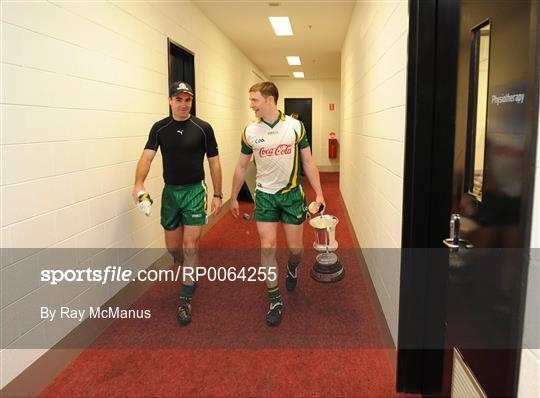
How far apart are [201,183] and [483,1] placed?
2.22 meters

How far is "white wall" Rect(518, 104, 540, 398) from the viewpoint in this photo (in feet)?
3.62

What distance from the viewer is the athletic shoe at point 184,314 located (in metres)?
3.05

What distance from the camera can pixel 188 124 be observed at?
318 centimetres

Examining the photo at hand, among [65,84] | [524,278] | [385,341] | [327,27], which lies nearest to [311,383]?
[385,341]

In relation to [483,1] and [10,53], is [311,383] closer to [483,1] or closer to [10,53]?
[483,1]

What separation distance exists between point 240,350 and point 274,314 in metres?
0.44

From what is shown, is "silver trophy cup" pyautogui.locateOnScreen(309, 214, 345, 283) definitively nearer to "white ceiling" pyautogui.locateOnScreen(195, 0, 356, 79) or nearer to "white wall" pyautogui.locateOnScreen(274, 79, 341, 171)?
"white ceiling" pyautogui.locateOnScreen(195, 0, 356, 79)

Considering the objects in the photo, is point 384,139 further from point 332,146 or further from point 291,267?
point 332,146

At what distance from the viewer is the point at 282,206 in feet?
10.4

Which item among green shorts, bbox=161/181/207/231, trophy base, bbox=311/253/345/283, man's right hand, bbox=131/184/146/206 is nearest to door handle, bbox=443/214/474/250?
green shorts, bbox=161/181/207/231
